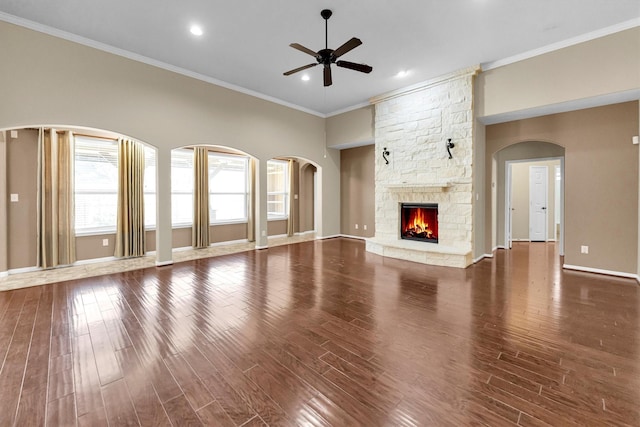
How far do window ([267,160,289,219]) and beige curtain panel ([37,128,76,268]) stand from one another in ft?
16.0

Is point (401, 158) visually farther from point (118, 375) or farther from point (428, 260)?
point (118, 375)

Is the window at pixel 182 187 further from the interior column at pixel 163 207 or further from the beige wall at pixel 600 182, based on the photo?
the beige wall at pixel 600 182

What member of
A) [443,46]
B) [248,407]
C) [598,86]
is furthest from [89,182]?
[598,86]

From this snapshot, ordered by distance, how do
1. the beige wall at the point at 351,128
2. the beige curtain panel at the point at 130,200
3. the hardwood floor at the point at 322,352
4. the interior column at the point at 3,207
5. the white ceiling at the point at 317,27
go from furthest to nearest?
the beige wall at the point at 351,128, the beige curtain panel at the point at 130,200, the interior column at the point at 3,207, the white ceiling at the point at 317,27, the hardwood floor at the point at 322,352

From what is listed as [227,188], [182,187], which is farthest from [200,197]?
[227,188]

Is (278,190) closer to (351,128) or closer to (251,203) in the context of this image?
(251,203)

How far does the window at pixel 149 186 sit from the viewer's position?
5.92m

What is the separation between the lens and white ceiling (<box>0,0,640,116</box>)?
11.2 ft

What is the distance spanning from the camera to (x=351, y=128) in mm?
7391

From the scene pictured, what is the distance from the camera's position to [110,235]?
549 cm

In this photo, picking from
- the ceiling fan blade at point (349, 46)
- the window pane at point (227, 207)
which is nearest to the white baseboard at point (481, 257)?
the ceiling fan blade at point (349, 46)

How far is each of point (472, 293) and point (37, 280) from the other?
21.0ft

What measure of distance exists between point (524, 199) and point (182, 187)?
927 cm

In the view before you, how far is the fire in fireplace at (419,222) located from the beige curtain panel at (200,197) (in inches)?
188
